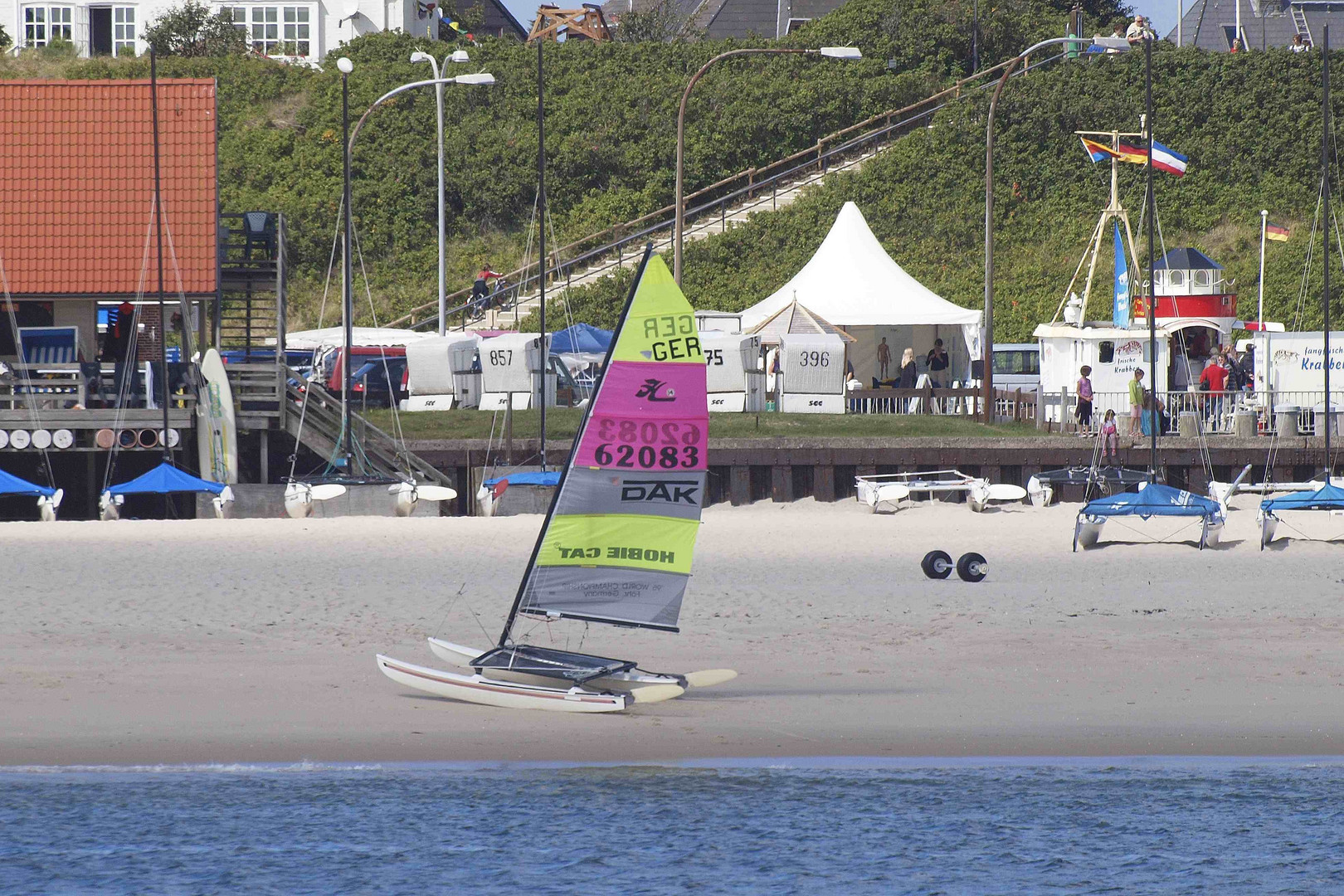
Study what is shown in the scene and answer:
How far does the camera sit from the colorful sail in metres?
14.0

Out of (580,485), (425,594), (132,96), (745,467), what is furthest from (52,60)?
(580,485)

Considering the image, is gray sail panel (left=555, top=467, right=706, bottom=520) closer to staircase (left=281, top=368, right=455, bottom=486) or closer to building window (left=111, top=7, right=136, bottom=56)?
staircase (left=281, top=368, right=455, bottom=486)

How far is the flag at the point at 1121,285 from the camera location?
37.1 metres

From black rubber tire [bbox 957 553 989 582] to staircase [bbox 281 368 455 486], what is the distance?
11585 mm

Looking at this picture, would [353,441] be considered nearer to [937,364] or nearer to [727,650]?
[727,650]

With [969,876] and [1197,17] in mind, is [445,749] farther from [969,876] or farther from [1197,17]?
[1197,17]

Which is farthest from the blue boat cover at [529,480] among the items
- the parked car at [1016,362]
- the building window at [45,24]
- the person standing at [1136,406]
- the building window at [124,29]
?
the building window at [45,24]

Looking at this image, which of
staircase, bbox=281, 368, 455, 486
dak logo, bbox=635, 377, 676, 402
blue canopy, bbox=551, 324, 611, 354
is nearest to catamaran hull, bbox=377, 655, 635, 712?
dak logo, bbox=635, 377, 676, 402

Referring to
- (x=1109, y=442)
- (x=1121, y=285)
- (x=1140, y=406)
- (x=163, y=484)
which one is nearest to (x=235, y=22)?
(x=1121, y=285)

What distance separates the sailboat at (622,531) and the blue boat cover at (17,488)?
14.3 metres

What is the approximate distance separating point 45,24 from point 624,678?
192 feet

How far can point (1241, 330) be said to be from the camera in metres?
42.9

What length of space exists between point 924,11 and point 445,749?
193ft

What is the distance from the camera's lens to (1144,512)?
2317 cm
